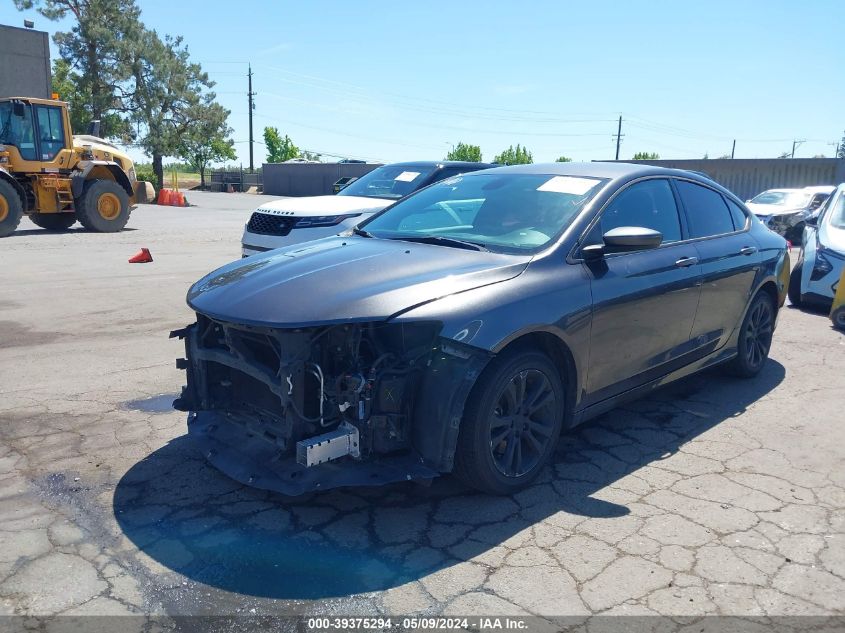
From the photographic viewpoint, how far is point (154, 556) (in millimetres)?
3125

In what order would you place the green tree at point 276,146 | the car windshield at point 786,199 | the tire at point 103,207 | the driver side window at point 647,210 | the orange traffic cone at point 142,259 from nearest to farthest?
the driver side window at point 647,210
the orange traffic cone at point 142,259
the tire at point 103,207
the car windshield at point 786,199
the green tree at point 276,146

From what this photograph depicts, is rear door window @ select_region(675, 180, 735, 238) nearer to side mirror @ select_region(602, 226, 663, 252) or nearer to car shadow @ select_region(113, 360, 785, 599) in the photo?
side mirror @ select_region(602, 226, 663, 252)

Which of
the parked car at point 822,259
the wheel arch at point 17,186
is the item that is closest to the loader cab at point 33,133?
the wheel arch at point 17,186

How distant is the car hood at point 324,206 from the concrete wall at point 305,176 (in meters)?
34.2

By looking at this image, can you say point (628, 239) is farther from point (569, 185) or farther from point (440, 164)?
point (440, 164)

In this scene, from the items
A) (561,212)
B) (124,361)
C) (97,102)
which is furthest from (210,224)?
(97,102)

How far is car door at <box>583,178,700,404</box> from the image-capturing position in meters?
4.08

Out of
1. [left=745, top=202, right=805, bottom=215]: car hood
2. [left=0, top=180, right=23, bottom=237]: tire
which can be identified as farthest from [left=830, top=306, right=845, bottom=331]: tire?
[left=0, top=180, right=23, bottom=237]: tire

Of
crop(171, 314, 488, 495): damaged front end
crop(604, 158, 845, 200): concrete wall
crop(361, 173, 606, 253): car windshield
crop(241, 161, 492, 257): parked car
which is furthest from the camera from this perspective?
crop(604, 158, 845, 200): concrete wall

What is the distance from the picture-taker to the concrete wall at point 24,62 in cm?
2688

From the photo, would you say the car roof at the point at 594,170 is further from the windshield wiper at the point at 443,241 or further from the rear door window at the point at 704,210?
the windshield wiper at the point at 443,241

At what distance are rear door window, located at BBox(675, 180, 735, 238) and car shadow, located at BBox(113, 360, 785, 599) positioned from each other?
5.30 feet

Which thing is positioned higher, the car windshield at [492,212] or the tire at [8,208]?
the car windshield at [492,212]

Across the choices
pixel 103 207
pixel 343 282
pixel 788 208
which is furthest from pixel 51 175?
pixel 788 208
